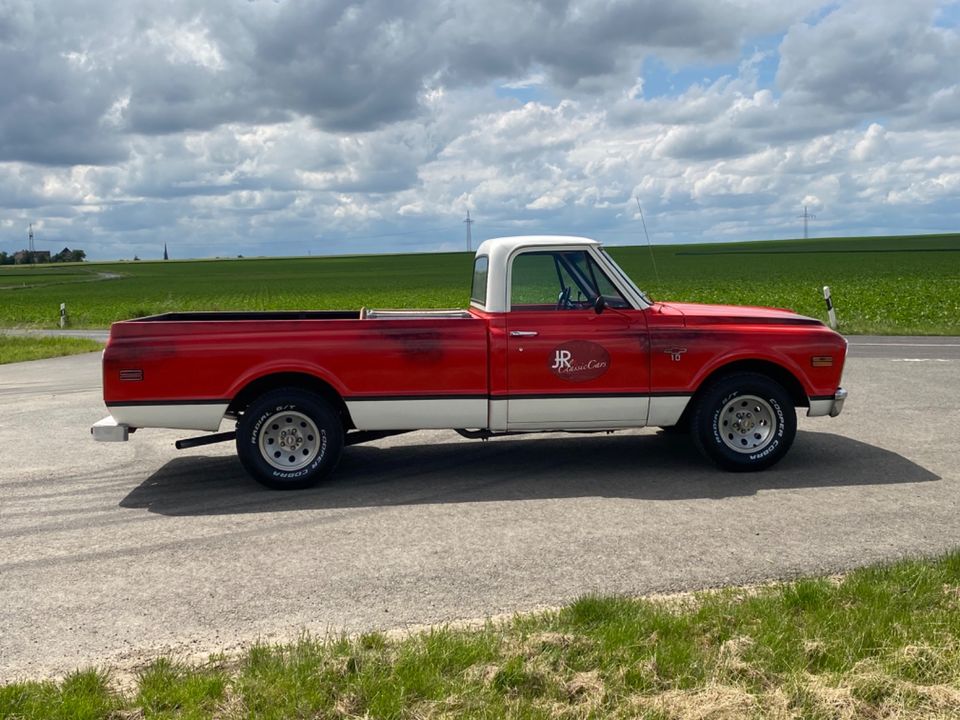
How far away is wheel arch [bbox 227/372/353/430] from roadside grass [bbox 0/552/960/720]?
3.28 m

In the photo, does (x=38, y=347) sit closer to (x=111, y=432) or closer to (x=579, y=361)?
(x=111, y=432)

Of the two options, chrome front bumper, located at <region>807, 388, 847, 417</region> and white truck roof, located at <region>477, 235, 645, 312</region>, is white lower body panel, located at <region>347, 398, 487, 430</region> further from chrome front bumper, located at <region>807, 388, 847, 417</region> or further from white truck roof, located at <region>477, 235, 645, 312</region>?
chrome front bumper, located at <region>807, 388, 847, 417</region>

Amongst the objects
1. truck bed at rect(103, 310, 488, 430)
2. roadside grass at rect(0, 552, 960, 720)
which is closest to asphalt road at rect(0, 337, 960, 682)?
roadside grass at rect(0, 552, 960, 720)

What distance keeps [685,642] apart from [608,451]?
4.49 metres

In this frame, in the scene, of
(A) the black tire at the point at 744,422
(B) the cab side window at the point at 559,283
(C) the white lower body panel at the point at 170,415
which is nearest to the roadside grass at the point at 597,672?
(A) the black tire at the point at 744,422

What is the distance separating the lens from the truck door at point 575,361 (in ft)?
23.4

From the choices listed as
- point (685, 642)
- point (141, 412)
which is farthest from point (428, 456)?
point (685, 642)

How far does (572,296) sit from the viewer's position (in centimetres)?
740

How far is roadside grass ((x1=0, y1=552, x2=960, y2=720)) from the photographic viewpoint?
3500mm

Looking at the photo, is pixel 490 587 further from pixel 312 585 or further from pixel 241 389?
pixel 241 389

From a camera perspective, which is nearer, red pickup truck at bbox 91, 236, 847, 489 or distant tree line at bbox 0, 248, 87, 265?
red pickup truck at bbox 91, 236, 847, 489

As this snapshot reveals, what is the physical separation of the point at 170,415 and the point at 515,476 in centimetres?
269

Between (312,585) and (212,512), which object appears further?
(212,512)

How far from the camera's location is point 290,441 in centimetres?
718
